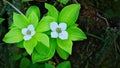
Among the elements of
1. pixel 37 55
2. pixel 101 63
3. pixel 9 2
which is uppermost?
pixel 9 2

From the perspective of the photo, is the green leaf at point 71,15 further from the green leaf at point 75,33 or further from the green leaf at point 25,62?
the green leaf at point 25,62

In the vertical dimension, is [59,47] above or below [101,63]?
above

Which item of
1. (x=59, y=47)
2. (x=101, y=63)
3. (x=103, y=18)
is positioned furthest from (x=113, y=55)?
(x=59, y=47)

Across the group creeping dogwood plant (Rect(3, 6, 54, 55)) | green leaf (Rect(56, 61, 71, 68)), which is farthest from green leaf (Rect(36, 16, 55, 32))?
green leaf (Rect(56, 61, 71, 68))

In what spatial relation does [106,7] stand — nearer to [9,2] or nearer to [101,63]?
[101,63]

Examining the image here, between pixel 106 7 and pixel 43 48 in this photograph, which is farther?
pixel 106 7

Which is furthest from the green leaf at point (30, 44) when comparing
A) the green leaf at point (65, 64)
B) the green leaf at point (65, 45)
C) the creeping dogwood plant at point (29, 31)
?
the green leaf at point (65, 64)

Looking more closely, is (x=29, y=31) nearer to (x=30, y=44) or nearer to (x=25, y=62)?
(x=30, y=44)
